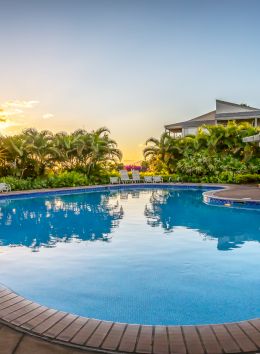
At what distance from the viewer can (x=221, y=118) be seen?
102 feet

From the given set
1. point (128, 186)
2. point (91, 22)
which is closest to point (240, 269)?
point (91, 22)

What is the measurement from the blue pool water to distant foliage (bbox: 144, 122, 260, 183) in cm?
948

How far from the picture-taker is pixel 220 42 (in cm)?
1653

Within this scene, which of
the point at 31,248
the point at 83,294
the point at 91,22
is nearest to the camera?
the point at 83,294

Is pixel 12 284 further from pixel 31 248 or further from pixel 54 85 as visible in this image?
pixel 54 85

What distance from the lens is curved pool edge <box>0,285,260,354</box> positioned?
2893mm

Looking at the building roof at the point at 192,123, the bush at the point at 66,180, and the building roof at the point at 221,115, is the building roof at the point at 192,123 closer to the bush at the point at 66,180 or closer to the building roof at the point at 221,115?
the building roof at the point at 221,115

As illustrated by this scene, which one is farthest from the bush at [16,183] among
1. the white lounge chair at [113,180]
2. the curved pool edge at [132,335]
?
the curved pool edge at [132,335]

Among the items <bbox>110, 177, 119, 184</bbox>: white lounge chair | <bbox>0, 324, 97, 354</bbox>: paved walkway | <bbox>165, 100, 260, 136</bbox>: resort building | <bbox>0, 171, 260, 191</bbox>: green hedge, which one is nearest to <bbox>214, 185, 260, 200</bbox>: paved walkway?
<bbox>0, 171, 260, 191</bbox>: green hedge

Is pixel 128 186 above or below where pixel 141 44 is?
below

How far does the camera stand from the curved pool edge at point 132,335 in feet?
9.49

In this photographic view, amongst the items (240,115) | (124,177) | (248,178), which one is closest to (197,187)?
(248,178)

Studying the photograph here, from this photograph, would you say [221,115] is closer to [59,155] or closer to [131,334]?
[59,155]

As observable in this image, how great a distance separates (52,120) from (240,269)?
Answer: 1998 centimetres
